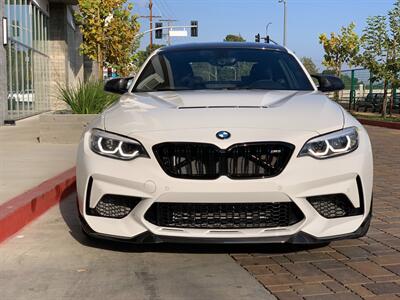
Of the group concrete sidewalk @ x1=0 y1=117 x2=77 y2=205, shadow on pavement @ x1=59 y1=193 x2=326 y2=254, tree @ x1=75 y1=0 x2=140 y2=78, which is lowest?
shadow on pavement @ x1=59 y1=193 x2=326 y2=254

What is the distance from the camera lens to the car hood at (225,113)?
3.85m

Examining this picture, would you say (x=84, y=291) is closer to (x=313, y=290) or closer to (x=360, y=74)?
(x=313, y=290)

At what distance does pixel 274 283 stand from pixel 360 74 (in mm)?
27464

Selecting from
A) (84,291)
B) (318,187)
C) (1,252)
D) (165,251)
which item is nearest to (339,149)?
(318,187)

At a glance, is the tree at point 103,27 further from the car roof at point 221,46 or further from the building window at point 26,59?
the car roof at point 221,46

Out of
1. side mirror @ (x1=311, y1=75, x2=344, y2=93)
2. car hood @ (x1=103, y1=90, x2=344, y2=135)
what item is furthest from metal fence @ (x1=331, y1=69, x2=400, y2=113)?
car hood @ (x1=103, y1=90, x2=344, y2=135)

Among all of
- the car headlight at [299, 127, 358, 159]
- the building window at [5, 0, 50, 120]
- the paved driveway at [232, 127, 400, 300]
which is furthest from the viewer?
the building window at [5, 0, 50, 120]

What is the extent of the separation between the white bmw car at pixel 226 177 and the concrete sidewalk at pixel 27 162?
2.12m

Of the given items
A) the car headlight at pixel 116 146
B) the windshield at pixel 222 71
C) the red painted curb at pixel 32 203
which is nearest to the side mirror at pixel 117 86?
the windshield at pixel 222 71

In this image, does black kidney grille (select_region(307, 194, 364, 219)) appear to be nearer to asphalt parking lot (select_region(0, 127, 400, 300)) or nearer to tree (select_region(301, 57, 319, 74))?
Result: asphalt parking lot (select_region(0, 127, 400, 300))

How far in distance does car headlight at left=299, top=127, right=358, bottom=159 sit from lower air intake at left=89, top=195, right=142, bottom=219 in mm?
1223

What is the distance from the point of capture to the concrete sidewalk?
21.1 feet

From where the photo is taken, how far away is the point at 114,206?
3.88 m

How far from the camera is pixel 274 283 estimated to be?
12.1 feet
